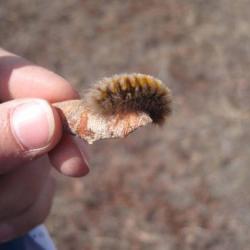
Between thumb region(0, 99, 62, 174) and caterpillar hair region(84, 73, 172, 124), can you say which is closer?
caterpillar hair region(84, 73, 172, 124)

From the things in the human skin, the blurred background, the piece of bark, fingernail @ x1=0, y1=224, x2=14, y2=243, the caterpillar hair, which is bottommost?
the blurred background

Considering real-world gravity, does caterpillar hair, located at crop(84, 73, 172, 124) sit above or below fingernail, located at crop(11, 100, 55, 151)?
above

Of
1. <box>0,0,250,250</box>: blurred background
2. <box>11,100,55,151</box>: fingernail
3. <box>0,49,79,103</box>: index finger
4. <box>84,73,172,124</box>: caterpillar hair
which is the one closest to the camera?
<box>84,73,172,124</box>: caterpillar hair

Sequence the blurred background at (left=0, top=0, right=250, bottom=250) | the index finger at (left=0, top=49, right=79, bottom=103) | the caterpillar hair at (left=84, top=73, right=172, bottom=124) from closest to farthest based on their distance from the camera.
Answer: the caterpillar hair at (left=84, top=73, right=172, bottom=124) < the index finger at (left=0, top=49, right=79, bottom=103) < the blurred background at (left=0, top=0, right=250, bottom=250)

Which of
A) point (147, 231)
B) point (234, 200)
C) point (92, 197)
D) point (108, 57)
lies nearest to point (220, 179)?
point (234, 200)

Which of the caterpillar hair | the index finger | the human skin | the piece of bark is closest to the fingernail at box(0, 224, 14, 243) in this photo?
the human skin

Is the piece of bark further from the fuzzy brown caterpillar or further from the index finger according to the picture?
the index finger

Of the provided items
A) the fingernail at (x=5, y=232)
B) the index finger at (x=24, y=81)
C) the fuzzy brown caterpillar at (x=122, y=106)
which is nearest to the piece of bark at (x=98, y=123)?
the fuzzy brown caterpillar at (x=122, y=106)
